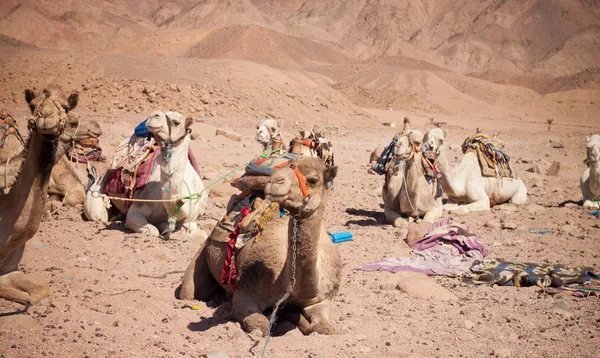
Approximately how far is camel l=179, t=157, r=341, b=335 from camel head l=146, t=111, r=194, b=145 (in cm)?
213

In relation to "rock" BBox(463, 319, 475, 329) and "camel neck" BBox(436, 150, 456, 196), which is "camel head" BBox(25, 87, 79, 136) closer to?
"rock" BBox(463, 319, 475, 329)

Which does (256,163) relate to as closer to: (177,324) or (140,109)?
(177,324)

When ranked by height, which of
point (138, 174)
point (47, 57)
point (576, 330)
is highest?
point (47, 57)

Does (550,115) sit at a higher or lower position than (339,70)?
lower

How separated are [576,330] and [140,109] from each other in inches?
912

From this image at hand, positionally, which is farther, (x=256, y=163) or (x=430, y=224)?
(x=430, y=224)

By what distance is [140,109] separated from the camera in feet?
86.5

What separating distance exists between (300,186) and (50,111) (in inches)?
76.9

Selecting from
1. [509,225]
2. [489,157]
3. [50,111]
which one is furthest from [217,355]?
[489,157]

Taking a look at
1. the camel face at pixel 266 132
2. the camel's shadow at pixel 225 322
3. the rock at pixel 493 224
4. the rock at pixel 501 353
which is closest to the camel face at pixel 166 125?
the camel face at pixel 266 132

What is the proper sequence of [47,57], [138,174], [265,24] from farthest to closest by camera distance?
[265,24] → [47,57] → [138,174]

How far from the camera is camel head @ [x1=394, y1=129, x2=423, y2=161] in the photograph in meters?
9.23

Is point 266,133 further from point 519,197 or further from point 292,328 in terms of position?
point 519,197

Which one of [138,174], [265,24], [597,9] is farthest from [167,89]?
[597,9]
